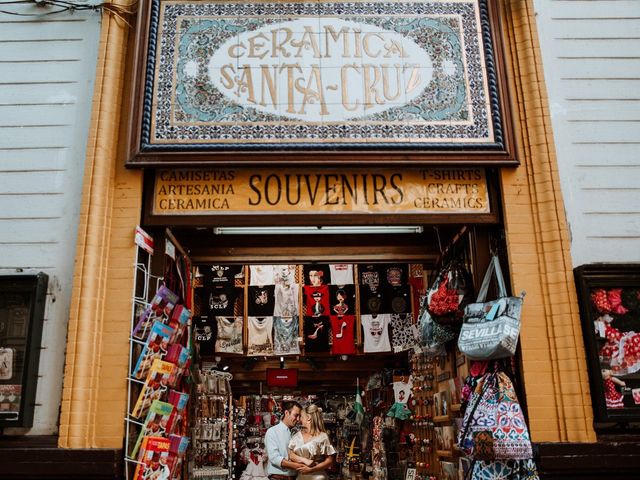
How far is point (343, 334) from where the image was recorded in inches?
384

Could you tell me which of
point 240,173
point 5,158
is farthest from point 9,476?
point 240,173

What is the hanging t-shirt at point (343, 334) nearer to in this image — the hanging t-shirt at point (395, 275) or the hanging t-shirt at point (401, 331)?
the hanging t-shirt at point (401, 331)

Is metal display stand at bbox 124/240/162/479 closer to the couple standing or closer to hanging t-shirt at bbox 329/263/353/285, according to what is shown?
the couple standing

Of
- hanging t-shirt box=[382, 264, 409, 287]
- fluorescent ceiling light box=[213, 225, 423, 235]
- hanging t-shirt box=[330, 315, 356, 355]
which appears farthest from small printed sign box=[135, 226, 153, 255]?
hanging t-shirt box=[330, 315, 356, 355]

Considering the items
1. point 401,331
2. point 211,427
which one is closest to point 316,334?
point 401,331

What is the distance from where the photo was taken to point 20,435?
14.6ft

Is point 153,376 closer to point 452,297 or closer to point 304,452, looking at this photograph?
point 304,452

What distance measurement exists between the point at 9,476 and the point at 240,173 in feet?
9.27

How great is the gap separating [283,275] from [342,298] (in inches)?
41.3

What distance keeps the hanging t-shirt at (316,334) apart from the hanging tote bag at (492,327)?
512 centimetres

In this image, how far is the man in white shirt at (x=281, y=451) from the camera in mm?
6395

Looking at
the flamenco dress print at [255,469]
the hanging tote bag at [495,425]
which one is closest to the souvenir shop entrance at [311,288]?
the hanging tote bag at [495,425]

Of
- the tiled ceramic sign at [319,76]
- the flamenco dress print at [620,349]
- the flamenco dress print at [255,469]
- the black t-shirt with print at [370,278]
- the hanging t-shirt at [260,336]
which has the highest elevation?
the tiled ceramic sign at [319,76]

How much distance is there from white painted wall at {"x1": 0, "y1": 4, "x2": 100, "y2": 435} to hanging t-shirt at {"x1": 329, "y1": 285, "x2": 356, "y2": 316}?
215 inches
